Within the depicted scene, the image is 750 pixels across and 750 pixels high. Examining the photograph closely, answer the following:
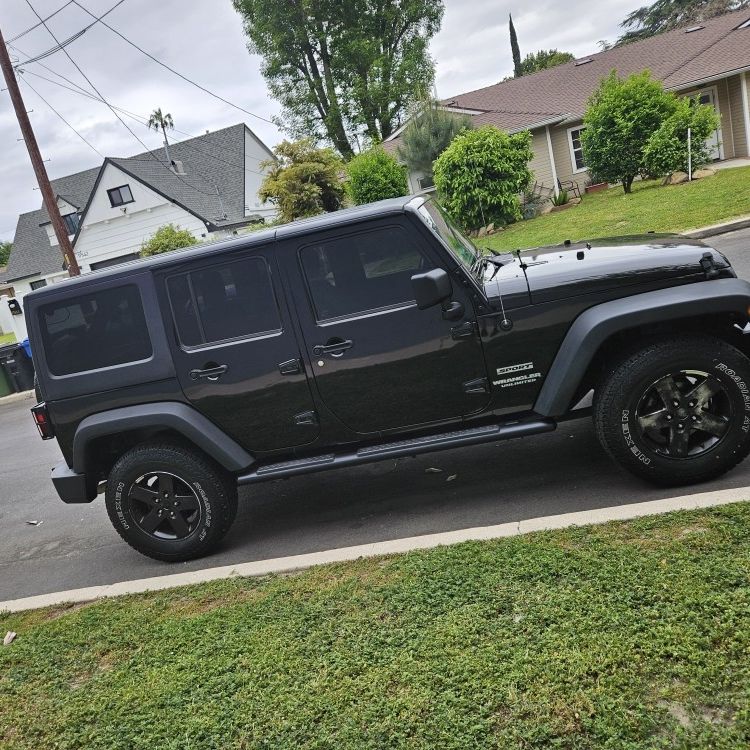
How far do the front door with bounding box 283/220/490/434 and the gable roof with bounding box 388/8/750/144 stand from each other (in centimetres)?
2339

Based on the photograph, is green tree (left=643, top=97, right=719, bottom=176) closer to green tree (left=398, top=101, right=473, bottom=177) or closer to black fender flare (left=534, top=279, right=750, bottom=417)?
green tree (left=398, top=101, right=473, bottom=177)

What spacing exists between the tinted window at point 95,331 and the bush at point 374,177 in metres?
18.3

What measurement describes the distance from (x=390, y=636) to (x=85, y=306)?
9.33 feet

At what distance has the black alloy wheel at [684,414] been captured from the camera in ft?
12.6

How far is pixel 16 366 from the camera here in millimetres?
→ 15086

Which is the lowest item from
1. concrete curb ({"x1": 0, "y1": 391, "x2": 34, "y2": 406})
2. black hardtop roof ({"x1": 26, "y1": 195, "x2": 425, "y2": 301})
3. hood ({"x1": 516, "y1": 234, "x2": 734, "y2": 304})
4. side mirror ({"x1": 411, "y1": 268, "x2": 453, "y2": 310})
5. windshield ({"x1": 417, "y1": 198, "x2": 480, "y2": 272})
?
concrete curb ({"x1": 0, "y1": 391, "x2": 34, "y2": 406})

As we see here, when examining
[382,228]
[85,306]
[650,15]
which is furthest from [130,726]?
[650,15]

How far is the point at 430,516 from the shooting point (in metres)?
4.49

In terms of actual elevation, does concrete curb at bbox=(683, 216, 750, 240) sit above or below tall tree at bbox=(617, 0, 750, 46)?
below

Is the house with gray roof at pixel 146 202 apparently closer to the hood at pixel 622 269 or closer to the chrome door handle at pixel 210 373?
the chrome door handle at pixel 210 373

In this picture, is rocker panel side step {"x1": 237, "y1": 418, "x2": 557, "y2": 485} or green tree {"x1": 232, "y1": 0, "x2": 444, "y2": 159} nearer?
rocker panel side step {"x1": 237, "y1": 418, "x2": 557, "y2": 485}

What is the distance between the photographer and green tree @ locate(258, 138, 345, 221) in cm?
2236

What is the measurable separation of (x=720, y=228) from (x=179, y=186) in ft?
92.1

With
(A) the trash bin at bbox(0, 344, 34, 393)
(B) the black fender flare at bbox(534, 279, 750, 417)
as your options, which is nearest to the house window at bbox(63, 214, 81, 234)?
(A) the trash bin at bbox(0, 344, 34, 393)
